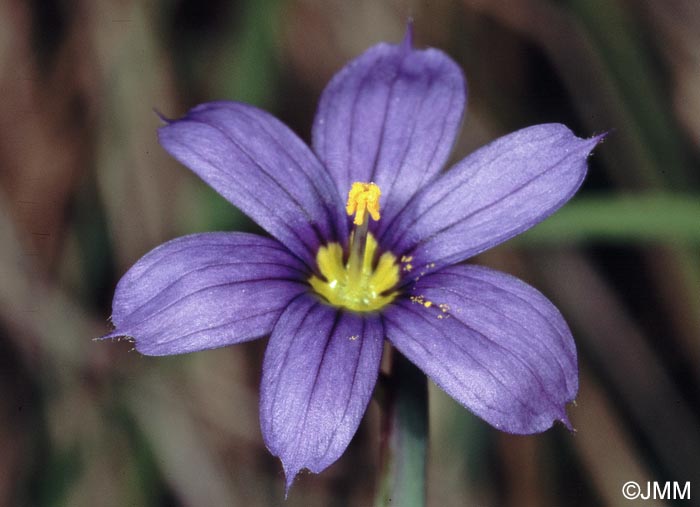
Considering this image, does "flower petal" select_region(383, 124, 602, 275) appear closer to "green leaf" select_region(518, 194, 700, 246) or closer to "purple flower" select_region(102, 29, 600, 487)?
"purple flower" select_region(102, 29, 600, 487)

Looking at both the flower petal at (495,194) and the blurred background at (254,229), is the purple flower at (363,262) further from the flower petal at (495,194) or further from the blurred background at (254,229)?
the blurred background at (254,229)

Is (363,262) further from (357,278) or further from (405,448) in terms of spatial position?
(405,448)

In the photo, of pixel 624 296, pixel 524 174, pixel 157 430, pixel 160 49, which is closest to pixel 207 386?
pixel 157 430

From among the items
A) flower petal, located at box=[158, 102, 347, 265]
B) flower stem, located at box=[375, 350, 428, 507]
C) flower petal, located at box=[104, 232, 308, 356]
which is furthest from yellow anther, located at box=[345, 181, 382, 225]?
flower stem, located at box=[375, 350, 428, 507]

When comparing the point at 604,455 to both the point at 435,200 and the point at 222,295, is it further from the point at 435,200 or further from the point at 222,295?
the point at 222,295

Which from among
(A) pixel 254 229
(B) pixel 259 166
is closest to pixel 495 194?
(B) pixel 259 166

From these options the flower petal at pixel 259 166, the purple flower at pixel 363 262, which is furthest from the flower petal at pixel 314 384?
the flower petal at pixel 259 166

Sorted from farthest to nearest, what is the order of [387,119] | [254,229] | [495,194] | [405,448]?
[254,229] → [387,119] → [495,194] → [405,448]

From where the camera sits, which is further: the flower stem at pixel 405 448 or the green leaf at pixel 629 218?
the green leaf at pixel 629 218
